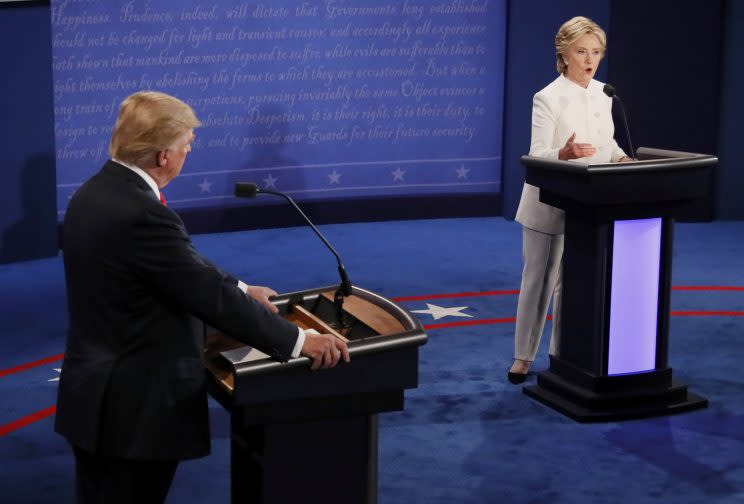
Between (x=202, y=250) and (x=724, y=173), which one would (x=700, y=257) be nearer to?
(x=724, y=173)

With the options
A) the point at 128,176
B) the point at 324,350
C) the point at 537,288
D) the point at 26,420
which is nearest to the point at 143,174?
the point at 128,176

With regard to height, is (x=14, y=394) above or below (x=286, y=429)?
below

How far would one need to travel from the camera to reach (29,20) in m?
7.86

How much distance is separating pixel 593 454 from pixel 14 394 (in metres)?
2.67

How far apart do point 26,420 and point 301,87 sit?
14.7 ft

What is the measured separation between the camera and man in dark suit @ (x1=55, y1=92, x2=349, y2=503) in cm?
286

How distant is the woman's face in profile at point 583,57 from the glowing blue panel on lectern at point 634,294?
73 centimetres

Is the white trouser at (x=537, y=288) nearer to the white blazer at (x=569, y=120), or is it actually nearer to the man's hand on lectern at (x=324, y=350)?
the white blazer at (x=569, y=120)

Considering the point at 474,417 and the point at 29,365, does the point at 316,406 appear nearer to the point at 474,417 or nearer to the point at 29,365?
the point at 474,417

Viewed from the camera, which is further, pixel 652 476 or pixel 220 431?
pixel 220 431

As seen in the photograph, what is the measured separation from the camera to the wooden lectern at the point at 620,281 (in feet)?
16.0

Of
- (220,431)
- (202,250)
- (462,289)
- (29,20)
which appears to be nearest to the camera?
(220,431)

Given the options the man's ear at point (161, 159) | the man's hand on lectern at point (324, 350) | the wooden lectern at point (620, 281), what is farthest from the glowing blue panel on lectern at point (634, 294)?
the man's ear at point (161, 159)

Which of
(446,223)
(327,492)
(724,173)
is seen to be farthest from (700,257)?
(327,492)
